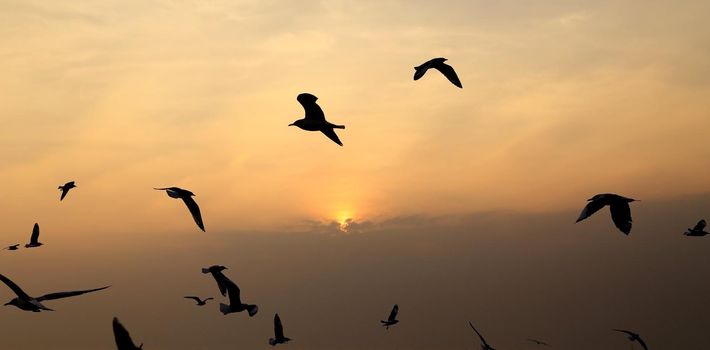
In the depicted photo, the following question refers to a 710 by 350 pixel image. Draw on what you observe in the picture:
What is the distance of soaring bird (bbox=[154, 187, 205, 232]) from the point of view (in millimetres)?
32584

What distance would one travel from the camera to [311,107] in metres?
33.7

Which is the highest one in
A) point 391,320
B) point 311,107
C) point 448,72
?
point 448,72

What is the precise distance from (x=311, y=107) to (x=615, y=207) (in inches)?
530

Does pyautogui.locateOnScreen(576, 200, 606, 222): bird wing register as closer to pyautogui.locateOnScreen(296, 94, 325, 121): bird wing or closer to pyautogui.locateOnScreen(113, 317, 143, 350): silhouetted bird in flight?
pyautogui.locateOnScreen(296, 94, 325, 121): bird wing

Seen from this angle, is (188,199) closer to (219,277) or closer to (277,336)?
(219,277)

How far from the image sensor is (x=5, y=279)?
22.4 metres

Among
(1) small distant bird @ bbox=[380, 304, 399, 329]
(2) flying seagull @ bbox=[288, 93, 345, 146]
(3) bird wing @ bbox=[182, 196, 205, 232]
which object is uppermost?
(2) flying seagull @ bbox=[288, 93, 345, 146]

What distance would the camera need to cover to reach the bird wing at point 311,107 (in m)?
33.1

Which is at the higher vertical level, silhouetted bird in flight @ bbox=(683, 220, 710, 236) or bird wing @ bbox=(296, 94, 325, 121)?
bird wing @ bbox=(296, 94, 325, 121)

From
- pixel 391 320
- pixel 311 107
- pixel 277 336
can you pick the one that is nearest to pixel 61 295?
pixel 311 107

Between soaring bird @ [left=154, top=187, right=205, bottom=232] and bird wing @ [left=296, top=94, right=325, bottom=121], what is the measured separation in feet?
20.3

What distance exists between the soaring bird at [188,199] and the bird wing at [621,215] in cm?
1627

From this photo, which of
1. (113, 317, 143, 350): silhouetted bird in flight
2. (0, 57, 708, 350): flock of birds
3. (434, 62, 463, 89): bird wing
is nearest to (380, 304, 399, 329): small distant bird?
(0, 57, 708, 350): flock of birds

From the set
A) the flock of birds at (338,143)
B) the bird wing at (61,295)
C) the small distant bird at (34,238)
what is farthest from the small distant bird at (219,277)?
the small distant bird at (34,238)
